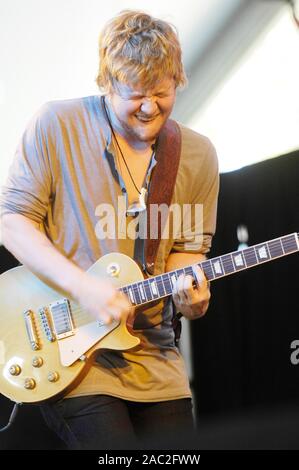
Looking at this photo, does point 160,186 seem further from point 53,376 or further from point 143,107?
point 53,376

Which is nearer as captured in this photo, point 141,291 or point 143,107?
point 143,107

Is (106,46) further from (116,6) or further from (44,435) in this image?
(44,435)

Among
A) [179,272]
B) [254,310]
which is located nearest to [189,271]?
[179,272]

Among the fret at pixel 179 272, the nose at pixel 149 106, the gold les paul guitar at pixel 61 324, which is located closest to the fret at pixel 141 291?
the gold les paul guitar at pixel 61 324

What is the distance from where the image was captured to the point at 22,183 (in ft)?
7.48

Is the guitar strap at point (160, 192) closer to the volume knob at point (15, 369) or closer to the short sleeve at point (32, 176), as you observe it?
the short sleeve at point (32, 176)

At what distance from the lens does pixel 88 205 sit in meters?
2.30

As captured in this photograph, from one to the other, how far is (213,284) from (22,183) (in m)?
1.72

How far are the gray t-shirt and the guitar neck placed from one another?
0.08 metres

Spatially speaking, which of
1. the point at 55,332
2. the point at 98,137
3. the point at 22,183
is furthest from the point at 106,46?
the point at 55,332

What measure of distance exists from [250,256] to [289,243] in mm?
122

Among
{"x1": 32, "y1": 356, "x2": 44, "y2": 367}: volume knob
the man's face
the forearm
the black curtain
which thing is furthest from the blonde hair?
the black curtain

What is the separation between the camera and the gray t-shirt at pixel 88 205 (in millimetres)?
2270

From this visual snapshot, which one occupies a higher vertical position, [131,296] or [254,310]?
[131,296]
